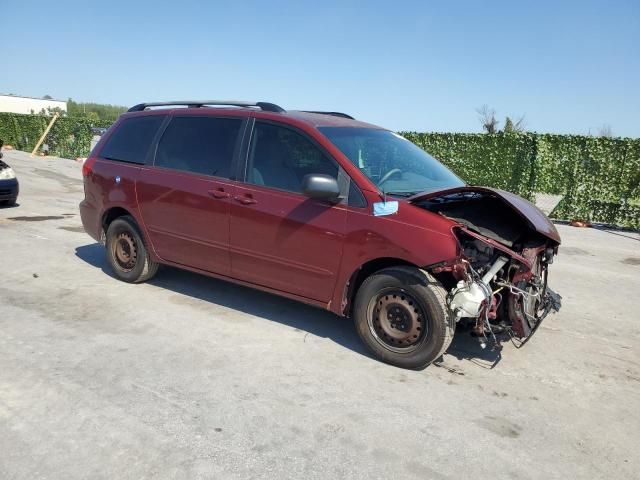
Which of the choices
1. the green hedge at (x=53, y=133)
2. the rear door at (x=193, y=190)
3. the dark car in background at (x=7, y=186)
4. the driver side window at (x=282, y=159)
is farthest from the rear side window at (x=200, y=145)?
the green hedge at (x=53, y=133)

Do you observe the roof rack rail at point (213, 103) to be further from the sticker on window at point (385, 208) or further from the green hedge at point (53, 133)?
the green hedge at point (53, 133)

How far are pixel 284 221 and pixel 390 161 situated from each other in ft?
3.55

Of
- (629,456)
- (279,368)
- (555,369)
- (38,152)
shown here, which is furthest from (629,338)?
(38,152)

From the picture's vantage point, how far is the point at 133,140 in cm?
559

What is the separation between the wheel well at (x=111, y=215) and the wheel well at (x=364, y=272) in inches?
113

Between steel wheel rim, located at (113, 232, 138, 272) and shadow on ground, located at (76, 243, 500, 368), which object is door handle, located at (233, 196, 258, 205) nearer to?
shadow on ground, located at (76, 243, 500, 368)

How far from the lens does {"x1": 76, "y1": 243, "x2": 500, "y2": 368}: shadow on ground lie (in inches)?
170

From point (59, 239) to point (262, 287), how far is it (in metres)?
4.76

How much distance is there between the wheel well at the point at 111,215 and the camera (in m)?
5.70

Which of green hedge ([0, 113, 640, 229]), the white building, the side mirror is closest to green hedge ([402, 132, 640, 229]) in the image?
green hedge ([0, 113, 640, 229])

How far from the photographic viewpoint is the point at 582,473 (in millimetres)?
2787

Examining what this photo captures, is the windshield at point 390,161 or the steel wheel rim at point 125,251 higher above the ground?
the windshield at point 390,161

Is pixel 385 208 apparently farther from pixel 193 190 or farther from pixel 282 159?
pixel 193 190

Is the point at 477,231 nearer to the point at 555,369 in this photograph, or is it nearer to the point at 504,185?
the point at 555,369
